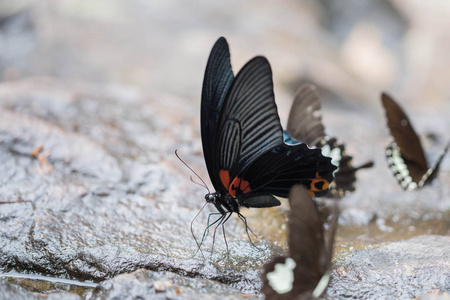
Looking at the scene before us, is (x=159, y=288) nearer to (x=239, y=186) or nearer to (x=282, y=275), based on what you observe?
(x=282, y=275)

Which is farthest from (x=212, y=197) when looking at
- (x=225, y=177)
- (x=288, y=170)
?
(x=288, y=170)

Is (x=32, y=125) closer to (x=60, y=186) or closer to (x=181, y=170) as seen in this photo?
(x=60, y=186)

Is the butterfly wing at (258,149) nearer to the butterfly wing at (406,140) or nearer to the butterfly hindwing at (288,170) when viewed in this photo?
the butterfly hindwing at (288,170)

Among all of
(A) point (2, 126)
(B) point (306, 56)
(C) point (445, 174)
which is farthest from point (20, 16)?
(C) point (445, 174)

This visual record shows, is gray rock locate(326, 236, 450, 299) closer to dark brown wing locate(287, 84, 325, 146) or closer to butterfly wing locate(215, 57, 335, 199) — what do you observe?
butterfly wing locate(215, 57, 335, 199)

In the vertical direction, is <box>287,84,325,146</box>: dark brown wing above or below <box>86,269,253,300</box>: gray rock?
above

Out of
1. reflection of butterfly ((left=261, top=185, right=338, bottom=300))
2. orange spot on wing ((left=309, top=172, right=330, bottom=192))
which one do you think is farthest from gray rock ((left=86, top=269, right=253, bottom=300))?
orange spot on wing ((left=309, top=172, right=330, bottom=192))
